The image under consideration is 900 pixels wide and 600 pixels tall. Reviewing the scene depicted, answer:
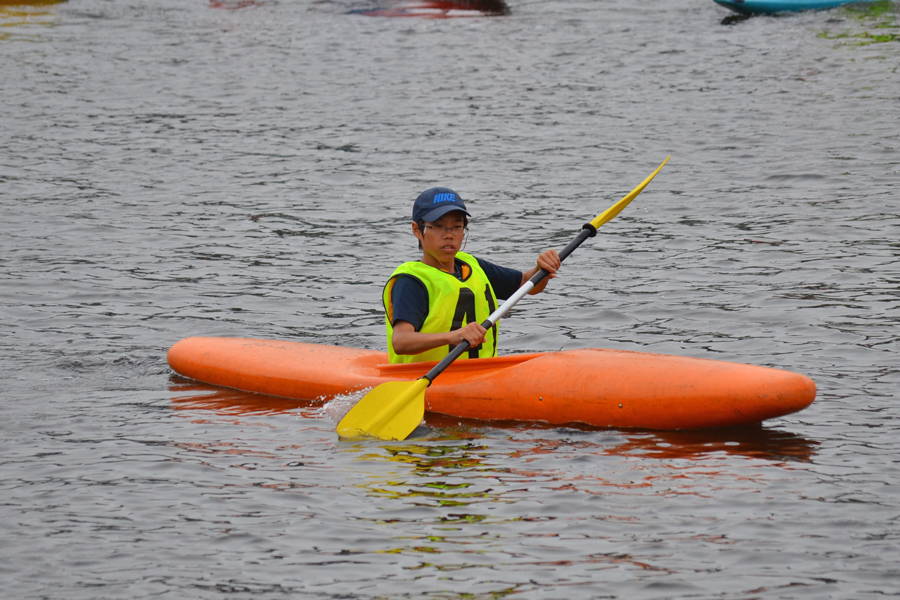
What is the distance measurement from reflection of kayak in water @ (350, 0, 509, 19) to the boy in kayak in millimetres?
16696

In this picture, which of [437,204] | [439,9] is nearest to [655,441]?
[437,204]

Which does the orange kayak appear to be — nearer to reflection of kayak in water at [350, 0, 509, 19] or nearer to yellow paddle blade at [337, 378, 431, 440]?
yellow paddle blade at [337, 378, 431, 440]

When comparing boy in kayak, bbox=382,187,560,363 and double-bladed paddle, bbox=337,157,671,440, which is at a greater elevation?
boy in kayak, bbox=382,187,560,363

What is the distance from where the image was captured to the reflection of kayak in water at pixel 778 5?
738 inches

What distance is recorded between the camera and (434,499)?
4.09 metres

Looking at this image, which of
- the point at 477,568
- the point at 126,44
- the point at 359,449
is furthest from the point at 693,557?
the point at 126,44

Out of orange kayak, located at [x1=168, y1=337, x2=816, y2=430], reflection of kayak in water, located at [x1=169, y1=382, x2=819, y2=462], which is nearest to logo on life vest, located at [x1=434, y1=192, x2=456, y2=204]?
orange kayak, located at [x1=168, y1=337, x2=816, y2=430]

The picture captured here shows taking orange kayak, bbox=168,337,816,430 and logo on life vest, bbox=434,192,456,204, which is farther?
logo on life vest, bbox=434,192,456,204

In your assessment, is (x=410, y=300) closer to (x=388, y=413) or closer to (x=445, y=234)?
(x=445, y=234)

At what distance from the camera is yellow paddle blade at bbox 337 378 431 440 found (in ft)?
16.0

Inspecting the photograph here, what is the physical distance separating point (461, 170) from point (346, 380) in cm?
646

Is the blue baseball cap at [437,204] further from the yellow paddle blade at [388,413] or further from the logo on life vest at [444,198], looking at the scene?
the yellow paddle blade at [388,413]

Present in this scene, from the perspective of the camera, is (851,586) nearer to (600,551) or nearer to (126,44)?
(600,551)

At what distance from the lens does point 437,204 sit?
4906 millimetres
